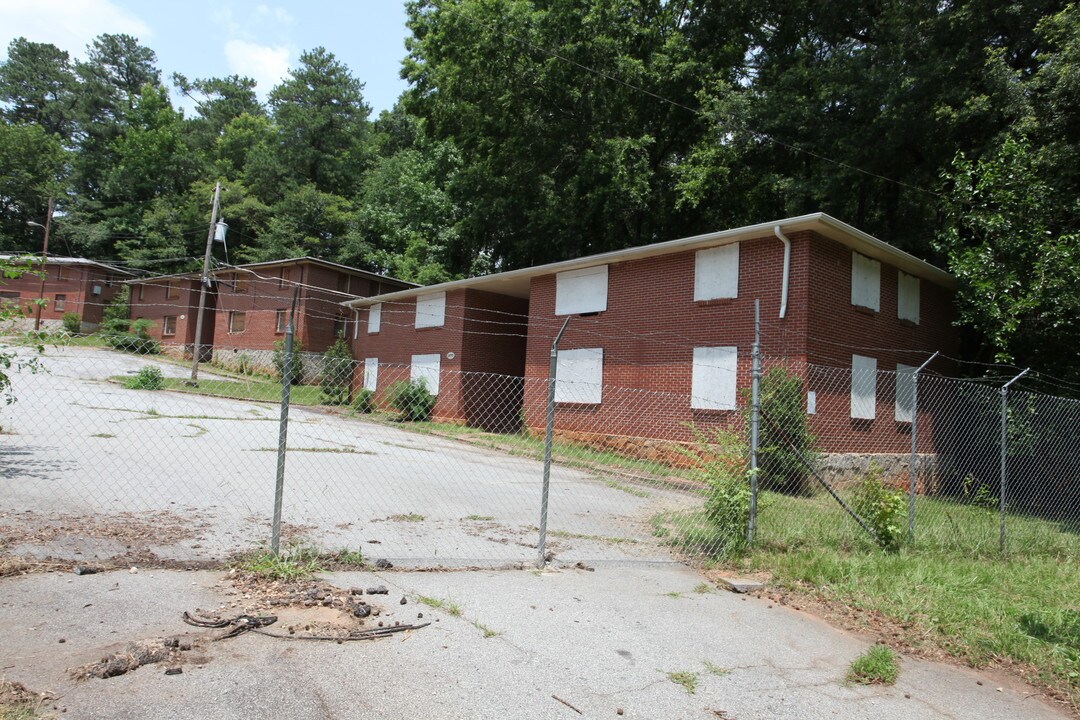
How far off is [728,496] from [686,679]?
10.4ft

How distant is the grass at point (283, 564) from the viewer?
487 cm

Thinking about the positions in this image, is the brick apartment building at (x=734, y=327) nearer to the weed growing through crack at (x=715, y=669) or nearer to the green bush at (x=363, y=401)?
the green bush at (x=363, y=401)

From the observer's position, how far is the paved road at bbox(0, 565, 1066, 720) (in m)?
3.27

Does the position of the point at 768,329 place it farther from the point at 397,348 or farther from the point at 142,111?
the point at 142,111

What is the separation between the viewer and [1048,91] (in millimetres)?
13938

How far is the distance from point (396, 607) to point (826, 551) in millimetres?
4607

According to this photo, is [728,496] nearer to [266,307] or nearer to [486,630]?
[486,630]

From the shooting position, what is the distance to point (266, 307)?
33000 mm

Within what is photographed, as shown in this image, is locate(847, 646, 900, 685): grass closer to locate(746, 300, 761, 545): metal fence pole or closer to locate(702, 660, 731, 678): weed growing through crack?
locate(702, 660, 731, 678): weed growing through crack

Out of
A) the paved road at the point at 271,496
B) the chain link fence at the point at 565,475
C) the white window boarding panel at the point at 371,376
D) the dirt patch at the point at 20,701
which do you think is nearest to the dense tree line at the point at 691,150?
the chain link fence at the point at 565,475

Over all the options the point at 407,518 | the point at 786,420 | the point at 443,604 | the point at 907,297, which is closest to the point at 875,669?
the point at 443,604

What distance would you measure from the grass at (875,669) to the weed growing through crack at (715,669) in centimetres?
77

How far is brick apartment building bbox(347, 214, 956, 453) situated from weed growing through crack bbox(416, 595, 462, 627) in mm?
7547

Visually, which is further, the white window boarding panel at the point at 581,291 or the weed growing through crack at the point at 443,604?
the white window boarding panel at the point at 581,291
